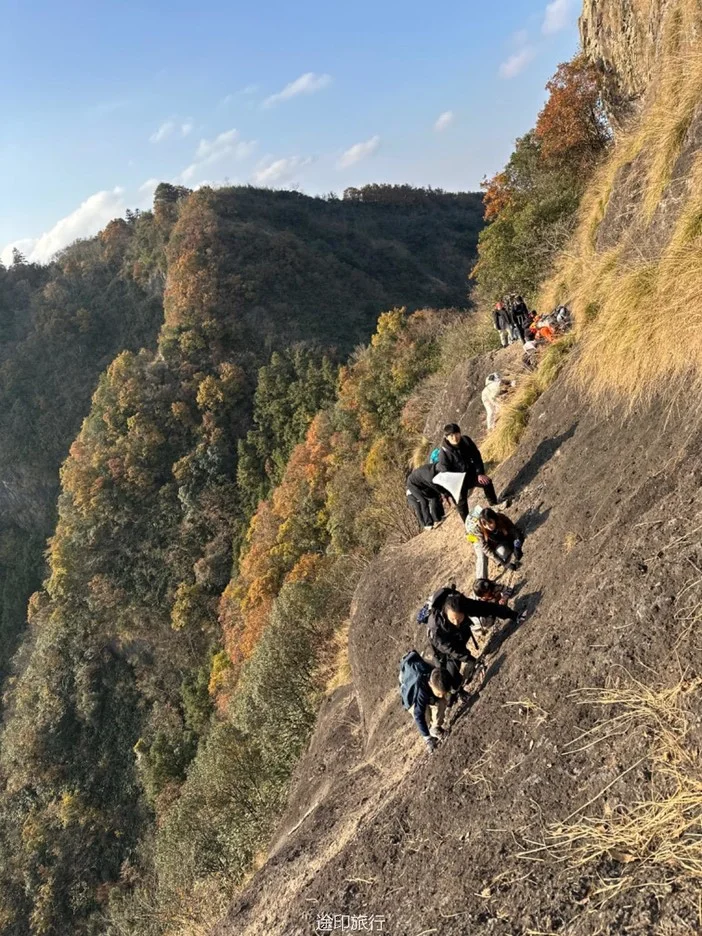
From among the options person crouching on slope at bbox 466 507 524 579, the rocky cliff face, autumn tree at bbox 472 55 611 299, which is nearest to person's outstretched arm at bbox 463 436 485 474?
person crouching on slope at bbox 466 507 524 579

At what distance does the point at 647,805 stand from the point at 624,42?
19.4 metres

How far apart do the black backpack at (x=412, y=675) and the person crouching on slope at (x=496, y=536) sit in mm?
1663

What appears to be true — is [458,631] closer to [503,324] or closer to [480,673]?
[480,673]

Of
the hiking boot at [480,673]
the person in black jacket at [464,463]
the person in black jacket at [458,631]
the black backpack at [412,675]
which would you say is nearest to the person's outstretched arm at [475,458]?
the person in black jacket at [464,463]

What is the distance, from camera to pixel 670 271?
576 centimetres

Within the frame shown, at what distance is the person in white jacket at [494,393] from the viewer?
39.5ft

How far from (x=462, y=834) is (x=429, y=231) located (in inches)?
3743

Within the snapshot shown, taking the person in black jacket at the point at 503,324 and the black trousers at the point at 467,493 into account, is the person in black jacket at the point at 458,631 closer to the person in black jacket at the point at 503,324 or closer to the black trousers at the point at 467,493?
the black trousers at the point at 467,493

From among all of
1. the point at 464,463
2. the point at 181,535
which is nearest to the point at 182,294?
the point at 181,535

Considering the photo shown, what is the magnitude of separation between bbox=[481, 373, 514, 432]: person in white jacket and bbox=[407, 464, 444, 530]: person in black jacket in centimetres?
281

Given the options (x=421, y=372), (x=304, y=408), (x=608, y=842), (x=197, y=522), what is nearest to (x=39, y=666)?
(x=197, y=522)

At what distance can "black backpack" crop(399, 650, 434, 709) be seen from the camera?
674cm

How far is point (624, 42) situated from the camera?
16344 millimetres

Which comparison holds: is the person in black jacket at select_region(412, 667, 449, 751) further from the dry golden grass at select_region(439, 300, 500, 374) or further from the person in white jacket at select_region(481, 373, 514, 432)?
the dry golden grass at select_region(439, 300, 500, 374)
